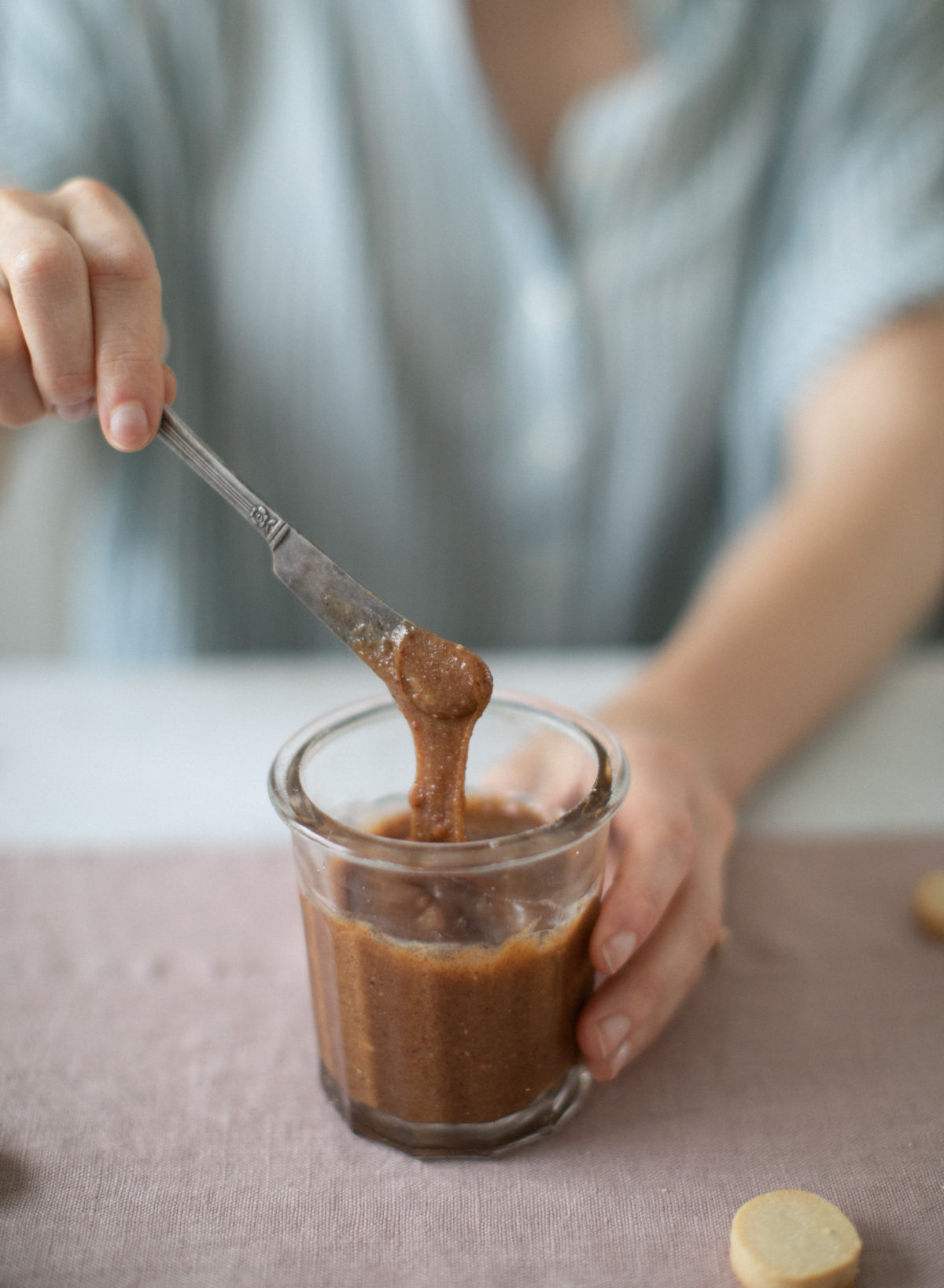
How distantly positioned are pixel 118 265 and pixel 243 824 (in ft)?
1.64

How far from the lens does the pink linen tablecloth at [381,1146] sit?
1.70 ft

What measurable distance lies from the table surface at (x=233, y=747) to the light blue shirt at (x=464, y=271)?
359 millimetres

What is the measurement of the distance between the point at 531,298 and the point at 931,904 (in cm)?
99

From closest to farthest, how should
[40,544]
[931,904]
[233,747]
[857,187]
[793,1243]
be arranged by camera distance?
1. [793,1243]
2. [931,904]
3. [233,747]
4. [857,187]
5. [40,544]

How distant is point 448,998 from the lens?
1.81 ft

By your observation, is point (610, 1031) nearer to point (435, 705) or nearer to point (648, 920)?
point (648, 920)

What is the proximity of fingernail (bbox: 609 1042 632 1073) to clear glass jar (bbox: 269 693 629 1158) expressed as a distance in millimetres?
Answer: 28

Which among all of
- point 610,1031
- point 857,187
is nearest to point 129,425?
point 610,1031

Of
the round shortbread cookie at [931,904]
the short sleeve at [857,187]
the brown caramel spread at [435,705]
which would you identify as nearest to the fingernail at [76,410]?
the brown caramel spread at [435,705]

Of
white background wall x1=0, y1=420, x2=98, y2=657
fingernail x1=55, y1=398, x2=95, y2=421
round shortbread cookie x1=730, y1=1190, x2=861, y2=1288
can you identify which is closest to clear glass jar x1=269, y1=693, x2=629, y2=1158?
round shortbread cookie x1=730, y1=1190, x2=861, y2=1288

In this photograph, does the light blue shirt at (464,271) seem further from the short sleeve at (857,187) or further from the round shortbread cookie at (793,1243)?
the round shortbread cookie at (793,1243)

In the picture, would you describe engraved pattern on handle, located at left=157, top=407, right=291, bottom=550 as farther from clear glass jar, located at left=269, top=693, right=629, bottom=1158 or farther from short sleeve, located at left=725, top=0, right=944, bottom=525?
short sleeve, located at left=725, top=0, right=944, bottom=525

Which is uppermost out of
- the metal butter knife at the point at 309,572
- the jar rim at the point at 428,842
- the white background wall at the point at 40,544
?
the metal butter knife at the point at 309,572

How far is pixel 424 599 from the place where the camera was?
5.17ft
